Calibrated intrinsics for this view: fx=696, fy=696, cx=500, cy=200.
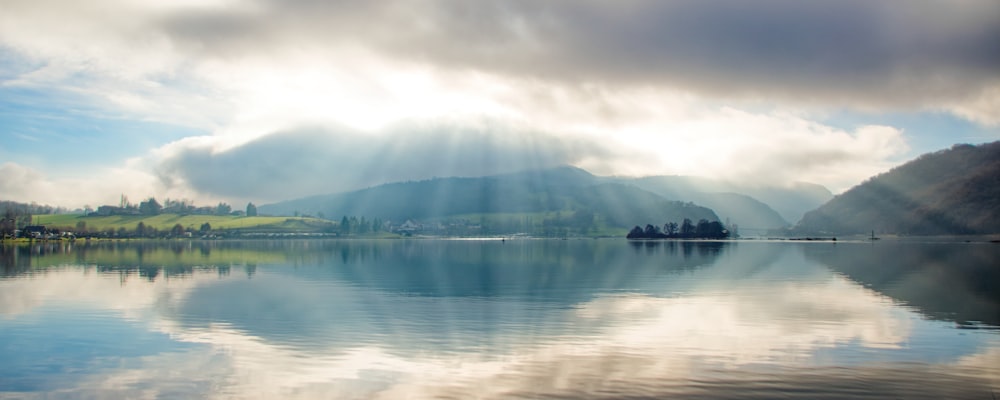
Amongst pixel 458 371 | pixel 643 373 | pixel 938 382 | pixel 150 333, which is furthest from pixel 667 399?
pixel 150 333

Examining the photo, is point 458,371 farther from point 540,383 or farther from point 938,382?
point 938,382

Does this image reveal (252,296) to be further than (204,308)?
Yes

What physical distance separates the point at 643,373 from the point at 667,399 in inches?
198

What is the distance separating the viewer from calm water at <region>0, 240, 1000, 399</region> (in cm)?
3253

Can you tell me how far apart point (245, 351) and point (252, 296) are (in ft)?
113

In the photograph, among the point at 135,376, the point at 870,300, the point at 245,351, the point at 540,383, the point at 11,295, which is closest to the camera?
the point at 540,383

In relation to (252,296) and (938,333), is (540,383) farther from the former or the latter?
(252,296)

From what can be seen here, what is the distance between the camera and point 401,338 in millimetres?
45594

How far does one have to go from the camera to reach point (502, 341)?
44.0m

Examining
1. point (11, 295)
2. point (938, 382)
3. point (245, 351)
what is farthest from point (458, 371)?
point (11, 295)

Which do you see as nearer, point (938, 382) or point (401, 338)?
point (938, 382)

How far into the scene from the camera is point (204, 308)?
6200 centimetres

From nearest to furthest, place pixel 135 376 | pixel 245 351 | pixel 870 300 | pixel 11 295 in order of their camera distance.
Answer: pixel 135 376 → pixel 245 351 → pixel 870 300 → pixel 11 295

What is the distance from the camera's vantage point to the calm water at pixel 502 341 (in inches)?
1281
